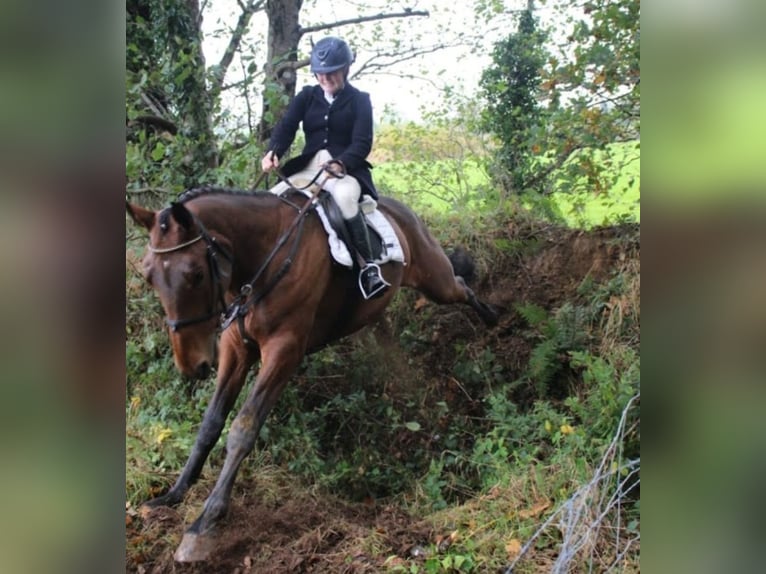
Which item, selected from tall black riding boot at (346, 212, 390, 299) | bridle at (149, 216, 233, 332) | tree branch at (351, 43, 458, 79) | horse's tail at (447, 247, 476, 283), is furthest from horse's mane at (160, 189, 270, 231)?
horse's tail at (447, 247, 476, 283)

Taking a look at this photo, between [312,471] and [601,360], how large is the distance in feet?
6.29

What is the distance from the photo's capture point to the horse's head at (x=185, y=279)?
2.75 metres

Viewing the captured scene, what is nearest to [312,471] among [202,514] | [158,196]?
[202,514]

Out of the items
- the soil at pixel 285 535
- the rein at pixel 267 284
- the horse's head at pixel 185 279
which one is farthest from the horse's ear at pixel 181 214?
the soil at pixel 285 535

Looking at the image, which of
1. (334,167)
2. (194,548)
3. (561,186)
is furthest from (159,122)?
(561,186)

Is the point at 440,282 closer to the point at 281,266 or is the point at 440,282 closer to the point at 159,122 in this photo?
the point at 281,266

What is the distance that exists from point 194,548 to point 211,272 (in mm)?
1295

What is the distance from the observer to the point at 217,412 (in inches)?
136

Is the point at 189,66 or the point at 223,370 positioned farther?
the point at 189,66

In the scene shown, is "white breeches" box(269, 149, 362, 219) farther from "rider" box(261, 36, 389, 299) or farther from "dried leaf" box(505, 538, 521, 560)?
"dried leaf" box(505, 538, 521, 560)

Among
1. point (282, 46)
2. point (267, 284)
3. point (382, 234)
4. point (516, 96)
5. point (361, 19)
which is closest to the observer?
point (267, 284)

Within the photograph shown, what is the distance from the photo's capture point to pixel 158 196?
14.6ft
